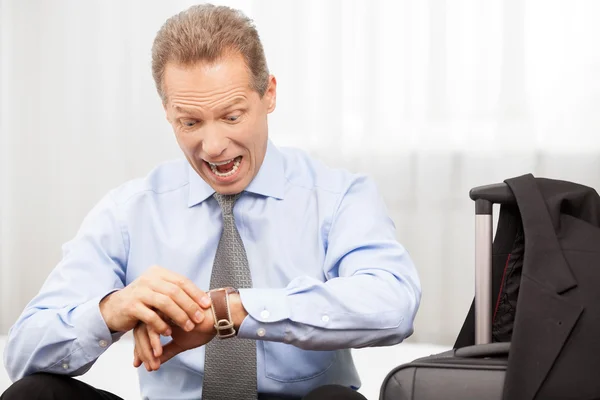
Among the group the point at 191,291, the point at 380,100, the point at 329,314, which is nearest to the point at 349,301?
the point at 329,314

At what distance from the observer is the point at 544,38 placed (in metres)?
3.12

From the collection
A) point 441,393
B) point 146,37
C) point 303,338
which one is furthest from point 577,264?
point 146,37

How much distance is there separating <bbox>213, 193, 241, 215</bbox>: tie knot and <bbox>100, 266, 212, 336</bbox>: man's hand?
284 millimetres

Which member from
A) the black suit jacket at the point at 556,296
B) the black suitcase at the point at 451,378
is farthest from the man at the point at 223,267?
the black suit jacket at the point at 556,296

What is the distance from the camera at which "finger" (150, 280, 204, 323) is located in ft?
4.18

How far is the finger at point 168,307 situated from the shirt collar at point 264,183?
14.2 inches

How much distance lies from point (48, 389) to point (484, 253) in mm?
776

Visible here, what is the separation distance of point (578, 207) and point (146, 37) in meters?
2.41

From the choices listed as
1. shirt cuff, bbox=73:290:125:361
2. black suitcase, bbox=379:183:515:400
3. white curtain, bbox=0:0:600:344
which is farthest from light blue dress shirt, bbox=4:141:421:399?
white curtain, bbox=0:0:600:344

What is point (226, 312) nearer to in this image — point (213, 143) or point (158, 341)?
point (158, 341)

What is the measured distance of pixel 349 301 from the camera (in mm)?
1333

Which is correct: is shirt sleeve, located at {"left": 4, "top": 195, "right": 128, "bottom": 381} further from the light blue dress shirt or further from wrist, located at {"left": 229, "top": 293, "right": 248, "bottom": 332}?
wrist, located at {"left": 229, "top": 293, "right": 248, "bottom": 332}

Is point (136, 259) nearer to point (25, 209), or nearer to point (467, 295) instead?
point (467, 295)

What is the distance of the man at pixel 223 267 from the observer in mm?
1318
